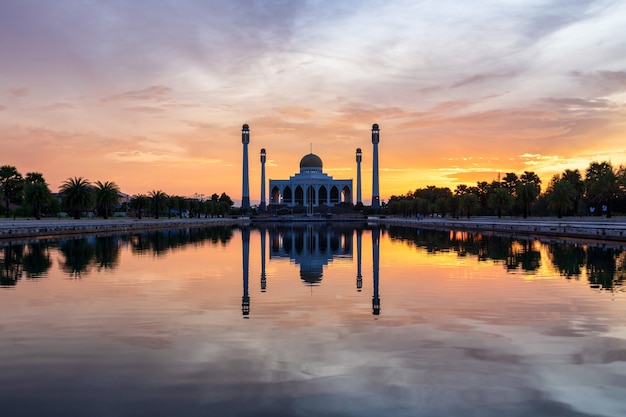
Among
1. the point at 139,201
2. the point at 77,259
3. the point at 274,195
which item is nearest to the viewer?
the point at 77,259

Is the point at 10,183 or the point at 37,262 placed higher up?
the point at 10,183

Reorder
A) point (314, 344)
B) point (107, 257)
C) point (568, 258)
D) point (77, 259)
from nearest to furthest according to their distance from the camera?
point (314, 344) < point (568, 258) < point (77, 259) < point (107, 257)

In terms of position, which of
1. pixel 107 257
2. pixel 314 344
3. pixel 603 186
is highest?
pixel 603 186

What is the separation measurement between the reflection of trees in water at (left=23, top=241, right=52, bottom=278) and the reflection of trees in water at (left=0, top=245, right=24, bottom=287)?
27 cm

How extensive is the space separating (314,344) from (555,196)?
59.7m

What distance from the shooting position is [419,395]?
6.81 metres

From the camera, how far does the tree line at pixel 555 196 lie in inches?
2509

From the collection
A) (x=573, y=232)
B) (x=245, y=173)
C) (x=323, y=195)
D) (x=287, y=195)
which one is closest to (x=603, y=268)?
(x=573, y=232)

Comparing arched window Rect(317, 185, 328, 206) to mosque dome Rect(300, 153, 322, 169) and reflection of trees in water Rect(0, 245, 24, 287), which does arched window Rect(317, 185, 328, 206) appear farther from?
reflection of trees in water Rect(0, 245, 24, 287)

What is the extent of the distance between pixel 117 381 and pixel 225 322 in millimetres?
3609

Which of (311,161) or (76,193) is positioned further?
(311,161)

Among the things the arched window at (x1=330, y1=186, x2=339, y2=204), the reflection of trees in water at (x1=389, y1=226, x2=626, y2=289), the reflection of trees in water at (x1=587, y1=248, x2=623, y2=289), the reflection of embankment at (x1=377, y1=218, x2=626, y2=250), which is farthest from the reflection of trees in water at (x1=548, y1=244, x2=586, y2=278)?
the arched window at (x1=330, y1=186, x2=339, y2=204)

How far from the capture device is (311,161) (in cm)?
14325

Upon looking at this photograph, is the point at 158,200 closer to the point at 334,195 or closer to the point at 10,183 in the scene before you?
the point at 10,183
